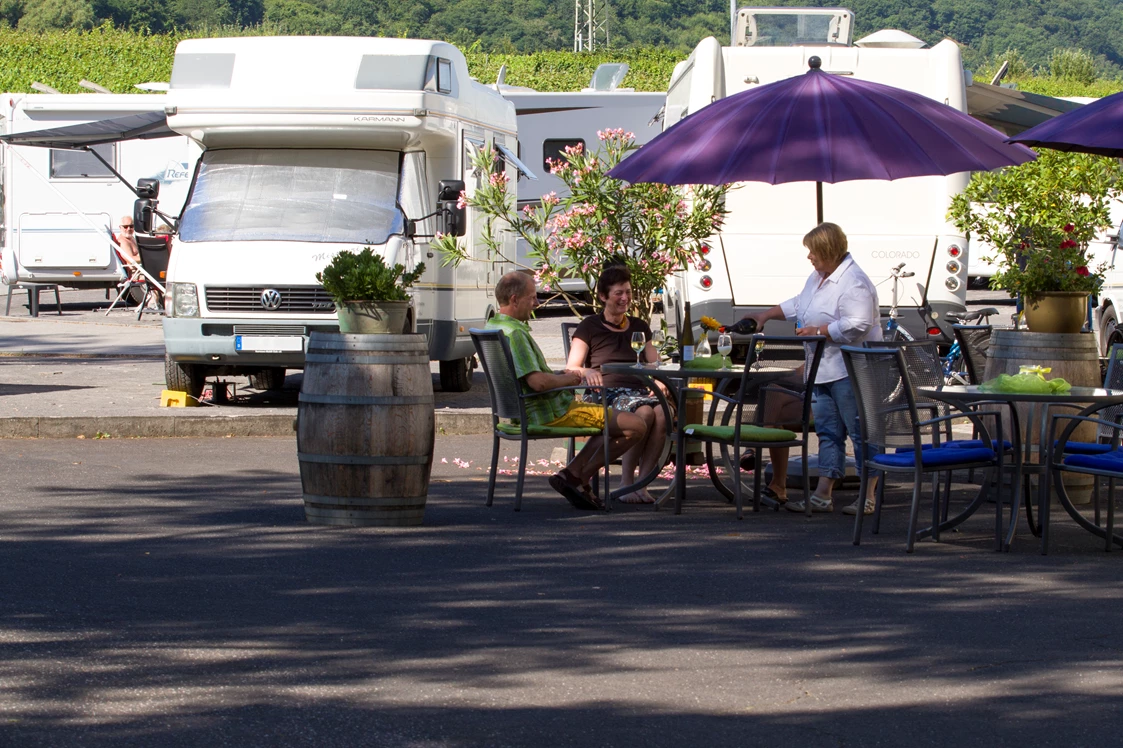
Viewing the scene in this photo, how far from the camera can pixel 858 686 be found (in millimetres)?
5109

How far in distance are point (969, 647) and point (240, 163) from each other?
31.5 feet

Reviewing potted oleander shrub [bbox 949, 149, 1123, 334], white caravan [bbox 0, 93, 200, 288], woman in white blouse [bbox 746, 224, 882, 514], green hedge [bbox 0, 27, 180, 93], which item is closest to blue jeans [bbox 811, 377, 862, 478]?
woman in white blouse [bbox 746, 224, 882, 514]

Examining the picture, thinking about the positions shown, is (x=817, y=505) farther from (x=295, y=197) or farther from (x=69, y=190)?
(x=69, y=190)

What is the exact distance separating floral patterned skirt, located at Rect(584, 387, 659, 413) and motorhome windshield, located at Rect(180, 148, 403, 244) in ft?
14.7

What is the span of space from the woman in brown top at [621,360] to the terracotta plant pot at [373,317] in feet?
3.88

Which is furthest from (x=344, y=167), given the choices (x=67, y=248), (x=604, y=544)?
(x=67, y=248)

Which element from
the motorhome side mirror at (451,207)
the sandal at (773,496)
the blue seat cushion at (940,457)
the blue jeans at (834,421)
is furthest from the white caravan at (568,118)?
the blue seat cushion at (940,457)

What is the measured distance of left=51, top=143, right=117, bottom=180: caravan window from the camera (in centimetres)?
2517

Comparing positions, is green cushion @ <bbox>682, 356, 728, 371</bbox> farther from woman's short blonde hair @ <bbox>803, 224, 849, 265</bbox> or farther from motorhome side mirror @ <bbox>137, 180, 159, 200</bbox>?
motorhome side mirror @ <bbox>137, 180, 159, 200</bbox>

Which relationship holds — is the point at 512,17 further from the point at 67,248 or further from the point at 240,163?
the point at 240,163

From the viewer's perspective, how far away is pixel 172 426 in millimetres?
12078

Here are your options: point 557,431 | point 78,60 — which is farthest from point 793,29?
point 78,60

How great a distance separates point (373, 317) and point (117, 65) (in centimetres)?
3462

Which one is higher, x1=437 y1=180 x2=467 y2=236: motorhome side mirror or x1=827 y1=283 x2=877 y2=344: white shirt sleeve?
x1=437 y1=180 x2=467 y2=236: motorhome side mirror
